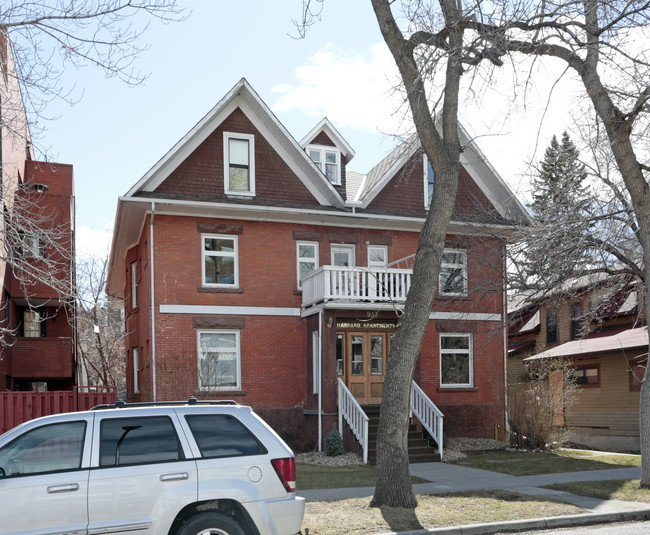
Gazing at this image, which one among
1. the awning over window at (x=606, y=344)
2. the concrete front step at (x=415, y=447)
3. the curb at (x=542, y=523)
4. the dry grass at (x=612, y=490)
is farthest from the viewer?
the awning over window at (x=606, y=344)

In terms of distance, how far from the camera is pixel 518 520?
10.0 m

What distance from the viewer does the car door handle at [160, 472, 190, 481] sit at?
22.2 ft

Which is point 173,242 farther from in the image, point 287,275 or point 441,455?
point 441,455

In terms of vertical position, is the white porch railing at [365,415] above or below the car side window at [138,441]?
below

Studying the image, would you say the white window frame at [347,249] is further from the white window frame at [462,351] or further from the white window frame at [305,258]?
the white window frame at [462,351]

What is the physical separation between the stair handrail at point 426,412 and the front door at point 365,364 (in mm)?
1592

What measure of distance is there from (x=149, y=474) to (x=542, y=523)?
19.4 ft

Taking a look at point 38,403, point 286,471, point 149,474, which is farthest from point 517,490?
point 38,403

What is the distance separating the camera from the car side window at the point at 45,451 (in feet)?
21.5

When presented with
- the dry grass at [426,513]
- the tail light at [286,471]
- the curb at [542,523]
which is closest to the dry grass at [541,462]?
the dry grass at [426,513]

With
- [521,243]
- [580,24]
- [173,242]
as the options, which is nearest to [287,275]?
[173,242]

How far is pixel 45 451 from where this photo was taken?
6691 millimetres

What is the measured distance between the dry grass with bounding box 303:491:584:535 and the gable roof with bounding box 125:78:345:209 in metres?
11.6

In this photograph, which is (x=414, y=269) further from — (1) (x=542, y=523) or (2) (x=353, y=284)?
(2) (x=353, y=284)
